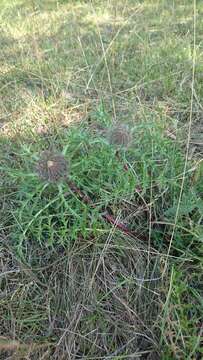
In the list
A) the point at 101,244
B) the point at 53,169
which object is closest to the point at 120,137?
the point at 53,169

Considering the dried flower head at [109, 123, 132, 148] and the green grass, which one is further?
the dried flower head at [109, 123, 132, 148]

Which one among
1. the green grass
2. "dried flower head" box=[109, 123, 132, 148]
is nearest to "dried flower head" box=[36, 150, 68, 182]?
the green grass

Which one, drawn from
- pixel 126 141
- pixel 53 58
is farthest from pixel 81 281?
pixel 53 58

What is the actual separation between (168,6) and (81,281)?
2.86m

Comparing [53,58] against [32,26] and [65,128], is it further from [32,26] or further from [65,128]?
[65,128]

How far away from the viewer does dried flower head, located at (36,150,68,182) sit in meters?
1.63

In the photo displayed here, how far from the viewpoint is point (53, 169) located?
1630 mm

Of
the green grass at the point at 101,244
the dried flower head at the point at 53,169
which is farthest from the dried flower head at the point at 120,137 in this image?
the dried flower head at the point at 53,169

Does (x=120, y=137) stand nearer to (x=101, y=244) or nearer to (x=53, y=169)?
(x=53, y=169)

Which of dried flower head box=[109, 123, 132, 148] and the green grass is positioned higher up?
dried flower head box=[109, 123, 132, 148]

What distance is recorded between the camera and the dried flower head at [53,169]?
163cm

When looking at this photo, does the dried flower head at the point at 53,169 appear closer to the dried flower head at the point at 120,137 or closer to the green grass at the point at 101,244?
the green grass at the point at 101,244

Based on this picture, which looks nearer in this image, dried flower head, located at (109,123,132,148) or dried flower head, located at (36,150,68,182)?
dried flower head, located at (36,150,68,182)

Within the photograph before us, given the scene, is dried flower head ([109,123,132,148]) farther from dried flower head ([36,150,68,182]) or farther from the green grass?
dried flower head ([36,150,68,182])
